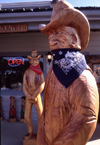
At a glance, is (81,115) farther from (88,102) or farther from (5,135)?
(5,135)

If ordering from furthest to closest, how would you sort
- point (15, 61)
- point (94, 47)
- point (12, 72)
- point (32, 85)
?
point (12, 72) < point (15, 61) < point (94, 47) < point (32, 85)

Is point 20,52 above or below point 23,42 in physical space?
below

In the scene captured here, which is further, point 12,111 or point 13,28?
point 12,111

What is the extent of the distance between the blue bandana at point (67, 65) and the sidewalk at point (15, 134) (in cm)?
287

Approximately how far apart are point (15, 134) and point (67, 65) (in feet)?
11.4

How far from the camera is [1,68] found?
592cm

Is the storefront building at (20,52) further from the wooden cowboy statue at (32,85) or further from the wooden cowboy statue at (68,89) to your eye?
the wooden cowboy statue at (68,89)

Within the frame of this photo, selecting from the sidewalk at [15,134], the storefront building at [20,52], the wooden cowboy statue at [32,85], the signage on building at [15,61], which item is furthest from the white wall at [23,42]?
the sidewalk at [15,134]

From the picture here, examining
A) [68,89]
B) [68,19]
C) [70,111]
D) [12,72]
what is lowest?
[12,72]

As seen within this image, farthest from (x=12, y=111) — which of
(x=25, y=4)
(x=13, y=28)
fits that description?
(x=25, y=4)

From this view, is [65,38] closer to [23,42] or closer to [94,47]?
[94,47]

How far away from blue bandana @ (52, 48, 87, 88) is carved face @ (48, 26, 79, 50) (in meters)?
0.04

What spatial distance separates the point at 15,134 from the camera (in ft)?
12.8

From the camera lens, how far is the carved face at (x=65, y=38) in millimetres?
1115
